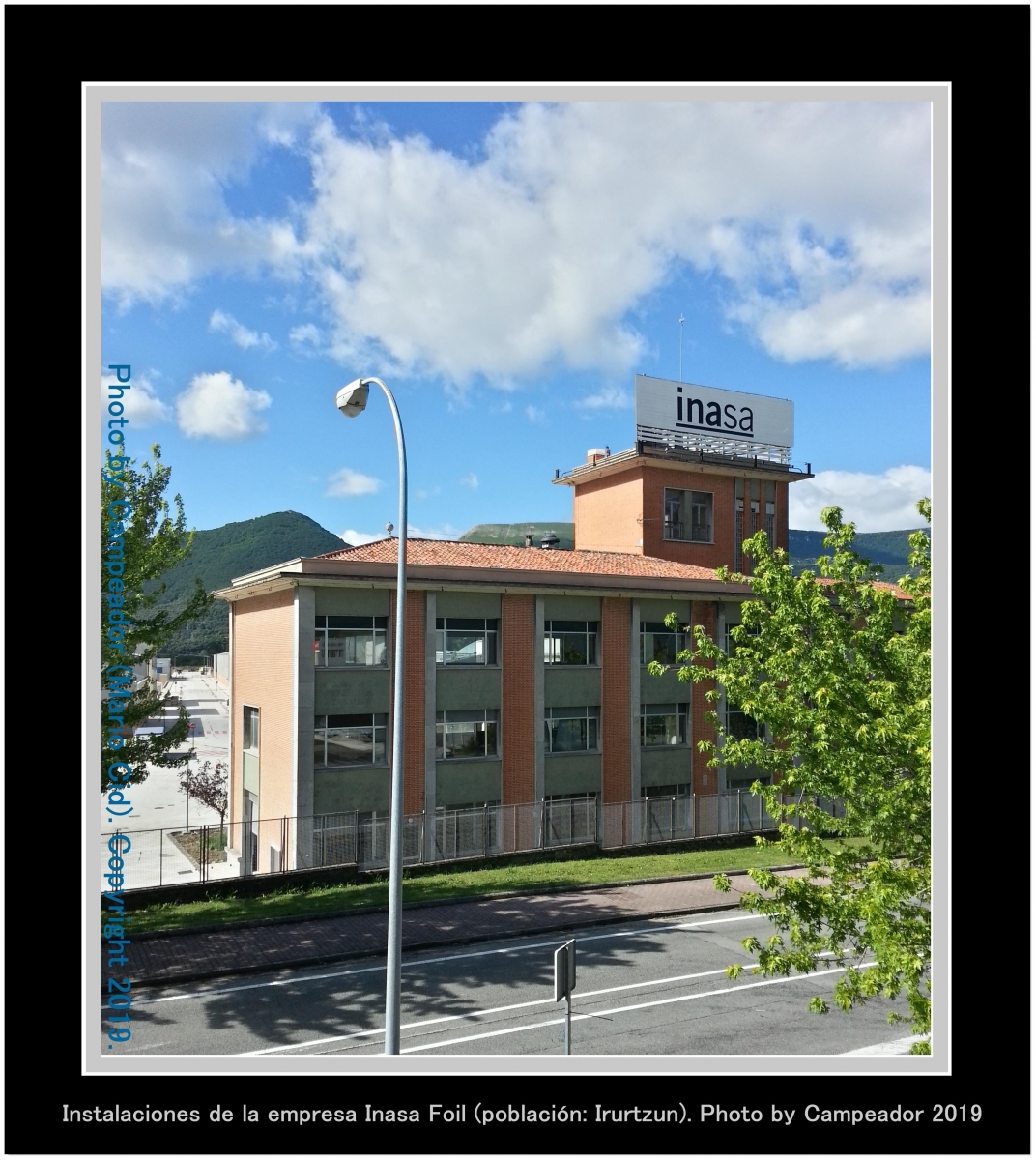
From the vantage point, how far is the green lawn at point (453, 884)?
2031cm

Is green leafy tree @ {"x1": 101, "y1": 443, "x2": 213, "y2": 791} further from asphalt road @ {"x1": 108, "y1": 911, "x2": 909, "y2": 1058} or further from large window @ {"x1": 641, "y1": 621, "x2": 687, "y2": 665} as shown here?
large window @ {"x1": 641, "y1": 621, "x2": 687, "y2": 665}

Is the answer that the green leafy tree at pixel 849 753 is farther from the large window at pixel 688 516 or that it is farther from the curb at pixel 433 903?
the large window at pixel 688 516

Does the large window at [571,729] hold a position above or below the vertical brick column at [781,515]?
below

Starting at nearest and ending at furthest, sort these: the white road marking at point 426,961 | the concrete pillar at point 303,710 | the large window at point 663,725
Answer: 1. the white road marking at point 426,961
2. the concrete pillar at point 303,710
3. the large window at point 663,725

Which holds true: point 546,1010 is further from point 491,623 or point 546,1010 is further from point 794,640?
point 491,623

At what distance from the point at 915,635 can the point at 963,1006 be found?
5012 millimetres

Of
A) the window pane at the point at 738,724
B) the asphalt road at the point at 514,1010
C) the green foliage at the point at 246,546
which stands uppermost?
the green foliage at the point at 246,546

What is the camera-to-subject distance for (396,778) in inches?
464

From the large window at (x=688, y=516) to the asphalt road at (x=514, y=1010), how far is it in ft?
72.4

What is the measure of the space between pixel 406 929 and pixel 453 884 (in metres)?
4.28

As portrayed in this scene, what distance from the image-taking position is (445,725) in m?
27.5

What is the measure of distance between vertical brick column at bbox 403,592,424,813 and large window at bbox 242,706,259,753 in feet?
21.0

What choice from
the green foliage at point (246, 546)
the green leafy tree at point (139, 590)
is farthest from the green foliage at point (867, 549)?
the green foliage at point (246, 546)

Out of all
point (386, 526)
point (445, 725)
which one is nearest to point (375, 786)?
point (445, 725)
